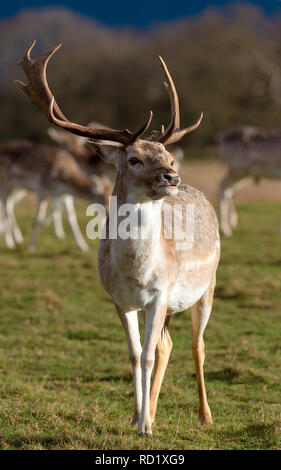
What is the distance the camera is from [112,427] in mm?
3816

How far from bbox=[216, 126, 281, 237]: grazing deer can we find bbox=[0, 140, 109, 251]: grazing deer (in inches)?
86.2

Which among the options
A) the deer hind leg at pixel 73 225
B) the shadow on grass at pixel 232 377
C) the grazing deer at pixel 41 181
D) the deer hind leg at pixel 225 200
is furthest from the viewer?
the deer hind leg at pixel 225 200

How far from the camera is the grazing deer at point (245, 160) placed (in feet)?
38.0

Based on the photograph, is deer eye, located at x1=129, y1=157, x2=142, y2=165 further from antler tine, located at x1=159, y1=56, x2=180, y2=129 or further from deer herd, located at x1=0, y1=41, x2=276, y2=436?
antler tine, located at x1=159, y1=56, x2=180, y2=129

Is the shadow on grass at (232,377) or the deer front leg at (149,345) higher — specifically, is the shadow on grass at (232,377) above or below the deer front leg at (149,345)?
below

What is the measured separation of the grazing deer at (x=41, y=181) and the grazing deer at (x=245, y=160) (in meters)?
2.19

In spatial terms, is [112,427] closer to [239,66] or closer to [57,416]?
[57,416]

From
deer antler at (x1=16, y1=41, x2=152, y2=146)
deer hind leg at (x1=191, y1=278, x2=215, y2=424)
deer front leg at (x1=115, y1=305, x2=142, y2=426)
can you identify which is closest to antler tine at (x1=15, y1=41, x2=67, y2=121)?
deer antler at (x1=16, y1=41, x2=152, y2=146)

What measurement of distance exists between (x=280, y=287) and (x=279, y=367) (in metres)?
2.64

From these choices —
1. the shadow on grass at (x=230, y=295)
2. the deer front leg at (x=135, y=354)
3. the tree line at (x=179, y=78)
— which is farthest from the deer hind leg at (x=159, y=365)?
the tree line at (x=179, y=78)

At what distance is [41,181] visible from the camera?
10805 millimetres

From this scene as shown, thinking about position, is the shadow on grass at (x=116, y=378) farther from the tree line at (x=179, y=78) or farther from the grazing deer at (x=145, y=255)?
the tree line at (x=179, y=78)

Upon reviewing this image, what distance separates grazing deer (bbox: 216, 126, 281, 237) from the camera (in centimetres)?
1159
